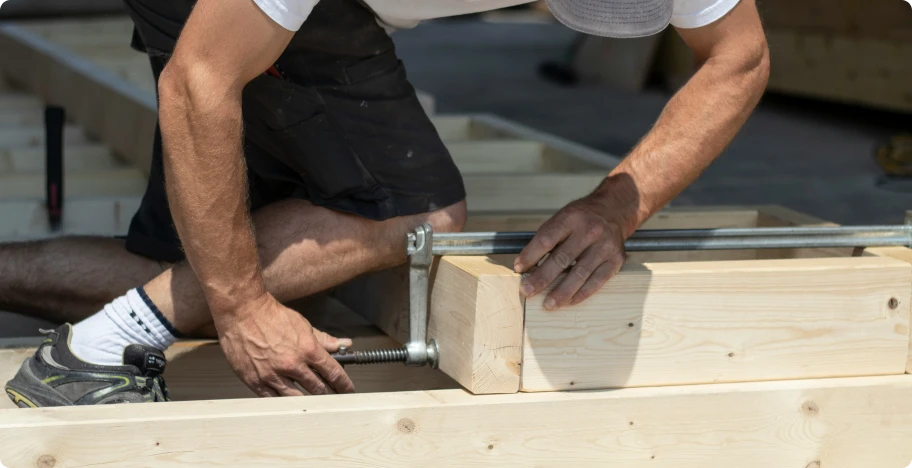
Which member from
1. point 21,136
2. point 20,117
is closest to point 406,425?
point 21,136

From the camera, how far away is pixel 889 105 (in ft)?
22.0

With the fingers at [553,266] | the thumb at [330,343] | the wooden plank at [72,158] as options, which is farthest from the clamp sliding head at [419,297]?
the wooden plank at [72,158]

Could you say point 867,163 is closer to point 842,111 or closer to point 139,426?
point 842,111

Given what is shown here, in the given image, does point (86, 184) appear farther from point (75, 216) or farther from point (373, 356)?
point (373, 356)

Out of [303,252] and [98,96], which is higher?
[303,252]

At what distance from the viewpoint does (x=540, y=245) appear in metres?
1.91

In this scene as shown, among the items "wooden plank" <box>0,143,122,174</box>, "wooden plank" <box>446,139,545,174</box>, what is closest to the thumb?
"wooden plank" <box>446,139,545,174</box>

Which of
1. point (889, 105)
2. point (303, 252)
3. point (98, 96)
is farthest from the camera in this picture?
point (889, 105)

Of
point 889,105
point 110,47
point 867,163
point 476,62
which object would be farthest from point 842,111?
point 110,47

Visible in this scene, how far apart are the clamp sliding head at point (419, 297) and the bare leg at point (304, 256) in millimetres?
199

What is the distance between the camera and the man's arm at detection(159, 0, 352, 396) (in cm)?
177

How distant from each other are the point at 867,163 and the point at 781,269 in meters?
4.37

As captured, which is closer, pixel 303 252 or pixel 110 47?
pixel 303 252

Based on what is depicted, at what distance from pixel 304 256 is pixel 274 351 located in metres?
0.28
